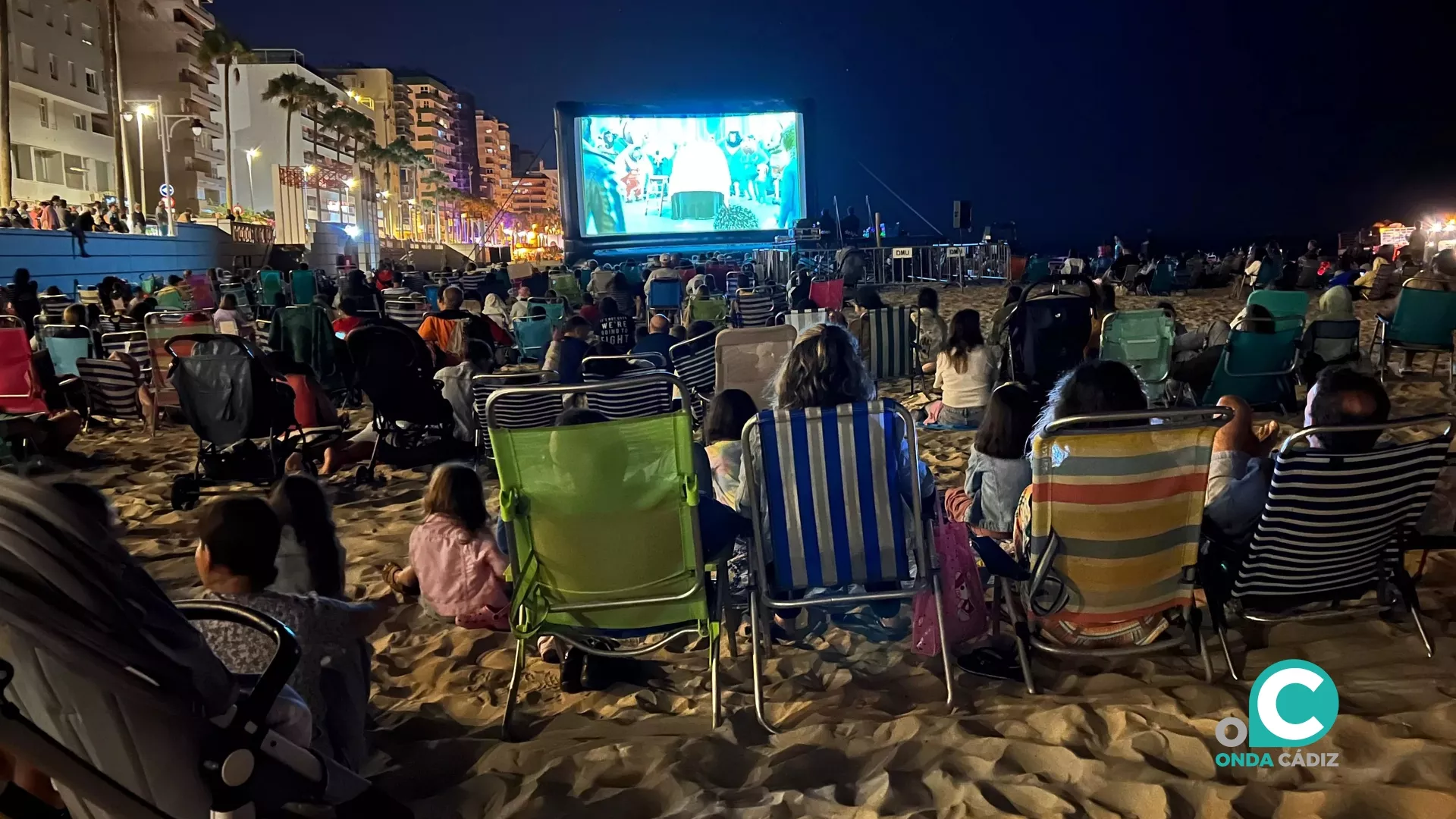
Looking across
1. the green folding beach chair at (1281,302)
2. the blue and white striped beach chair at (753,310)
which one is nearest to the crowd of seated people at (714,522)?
the green folding beach chair at (1281,302)

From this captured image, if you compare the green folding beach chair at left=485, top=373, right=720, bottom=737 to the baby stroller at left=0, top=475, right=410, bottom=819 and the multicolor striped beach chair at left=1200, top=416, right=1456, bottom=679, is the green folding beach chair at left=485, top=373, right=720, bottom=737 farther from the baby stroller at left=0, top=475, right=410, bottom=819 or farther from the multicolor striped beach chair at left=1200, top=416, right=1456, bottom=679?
the multicolor striped beach chair at left=1200, top=416, right=1456, bottom=679

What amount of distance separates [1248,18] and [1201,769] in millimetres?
43867

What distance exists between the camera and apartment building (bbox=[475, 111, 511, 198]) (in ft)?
496

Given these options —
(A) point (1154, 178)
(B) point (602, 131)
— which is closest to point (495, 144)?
(A) point (1154, 178)

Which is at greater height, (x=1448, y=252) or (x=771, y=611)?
(x=1448, y=252)

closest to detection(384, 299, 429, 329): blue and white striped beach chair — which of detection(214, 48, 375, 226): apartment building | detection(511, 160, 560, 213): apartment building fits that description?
detection(214, 48, 375, 226): apartment building

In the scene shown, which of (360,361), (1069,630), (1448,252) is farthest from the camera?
(1448,252)

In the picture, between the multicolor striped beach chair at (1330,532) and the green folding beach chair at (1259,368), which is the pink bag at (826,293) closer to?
the green folding beach chair at (1259,368)

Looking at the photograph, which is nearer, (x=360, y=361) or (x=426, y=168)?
(x=360, y=361)

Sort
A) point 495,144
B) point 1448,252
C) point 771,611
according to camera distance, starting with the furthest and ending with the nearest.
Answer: point 495,144
point 1448,252
point 771,611

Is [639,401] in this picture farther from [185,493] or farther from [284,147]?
[284,147]

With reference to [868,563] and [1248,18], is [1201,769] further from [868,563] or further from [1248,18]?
[1248,18]

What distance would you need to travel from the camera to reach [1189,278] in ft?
67.3

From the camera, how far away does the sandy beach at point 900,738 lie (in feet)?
6.93
